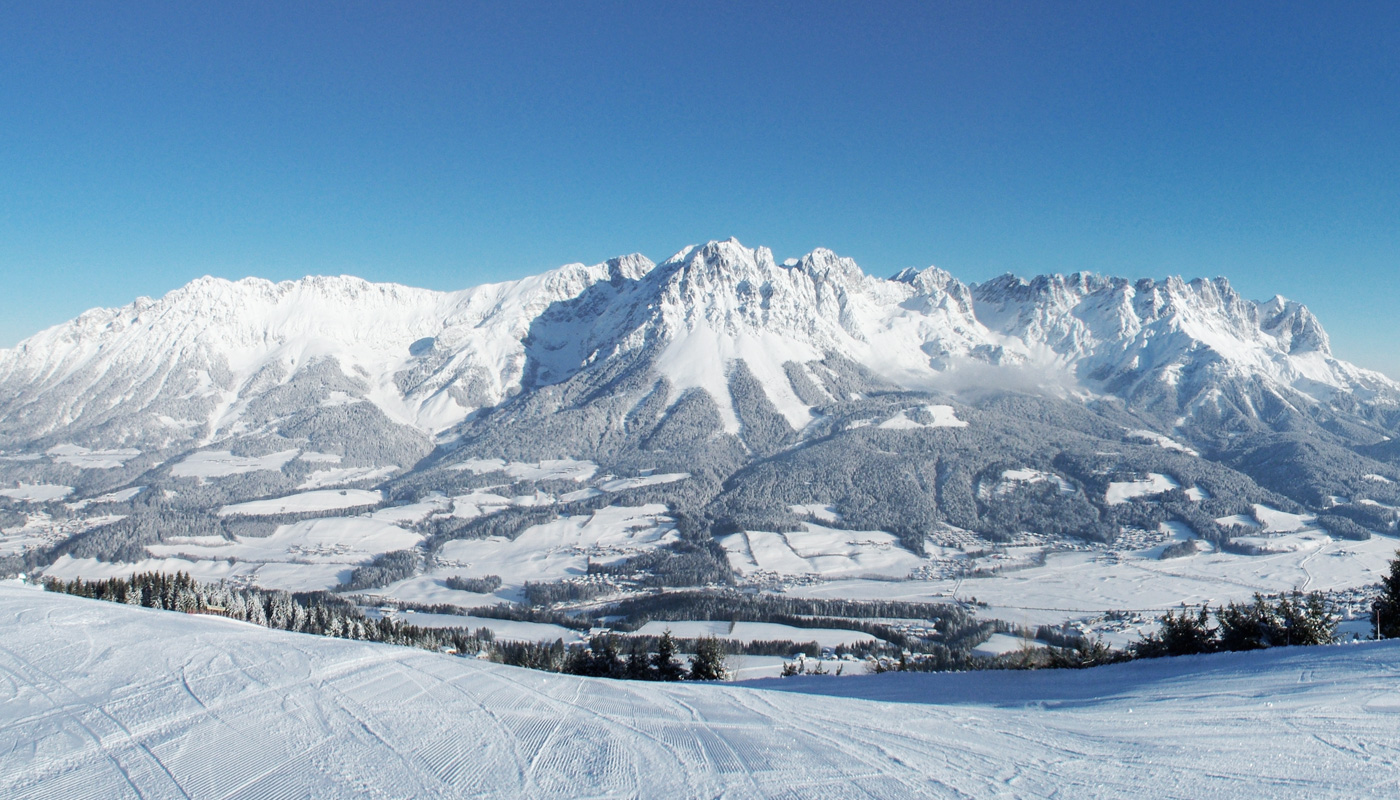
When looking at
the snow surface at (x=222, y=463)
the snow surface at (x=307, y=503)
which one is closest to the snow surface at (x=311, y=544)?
the snow surface at (x=307, y=503)

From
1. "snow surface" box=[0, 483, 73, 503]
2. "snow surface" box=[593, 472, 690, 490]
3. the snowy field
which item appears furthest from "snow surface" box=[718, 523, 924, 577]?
"snow surface" box=[0, 483, 73, 503]

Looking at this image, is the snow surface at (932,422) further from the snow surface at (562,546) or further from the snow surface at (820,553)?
the snow surface at (562,546)

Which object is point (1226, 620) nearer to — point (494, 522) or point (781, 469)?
point (494, 522)

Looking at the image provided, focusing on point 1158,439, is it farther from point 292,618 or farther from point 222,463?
point 222,463

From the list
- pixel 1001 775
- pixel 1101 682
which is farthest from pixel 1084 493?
pixel 1001 775

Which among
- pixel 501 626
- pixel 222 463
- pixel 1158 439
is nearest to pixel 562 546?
pixel 501 626

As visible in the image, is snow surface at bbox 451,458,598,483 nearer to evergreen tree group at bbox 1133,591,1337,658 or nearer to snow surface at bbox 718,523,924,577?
snow surface at bbox 718,523,924,577
